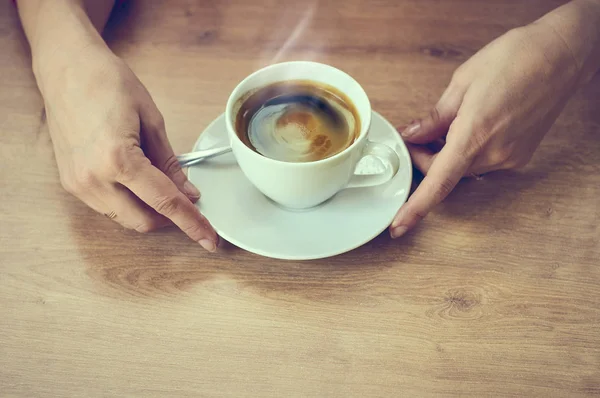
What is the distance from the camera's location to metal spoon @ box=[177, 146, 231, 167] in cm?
82

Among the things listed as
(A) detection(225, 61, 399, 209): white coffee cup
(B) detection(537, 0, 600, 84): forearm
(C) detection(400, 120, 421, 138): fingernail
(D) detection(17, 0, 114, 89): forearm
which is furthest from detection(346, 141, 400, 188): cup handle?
(D) detection(17, 0, 114, 89): forearm

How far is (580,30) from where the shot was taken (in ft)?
2.88

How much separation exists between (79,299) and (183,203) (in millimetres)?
204

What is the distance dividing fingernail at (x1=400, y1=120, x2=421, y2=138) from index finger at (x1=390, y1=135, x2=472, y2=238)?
0.27 ft

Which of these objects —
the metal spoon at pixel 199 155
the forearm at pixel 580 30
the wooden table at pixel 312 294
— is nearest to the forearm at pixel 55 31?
the wooden table at pixel 312 294

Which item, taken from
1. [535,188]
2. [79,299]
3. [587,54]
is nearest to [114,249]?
[79,299]

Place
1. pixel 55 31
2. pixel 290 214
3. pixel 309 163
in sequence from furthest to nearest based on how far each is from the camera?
pixel 55 31
pixel 290 214
pixel 309 163

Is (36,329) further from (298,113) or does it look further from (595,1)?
(595,1)

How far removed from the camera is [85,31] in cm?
88

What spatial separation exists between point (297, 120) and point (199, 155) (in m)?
0.18

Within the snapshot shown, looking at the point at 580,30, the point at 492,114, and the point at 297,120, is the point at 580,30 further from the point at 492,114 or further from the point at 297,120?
the point at 297,120

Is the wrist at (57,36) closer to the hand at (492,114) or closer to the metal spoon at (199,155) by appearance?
the metal spoon at (199,155)

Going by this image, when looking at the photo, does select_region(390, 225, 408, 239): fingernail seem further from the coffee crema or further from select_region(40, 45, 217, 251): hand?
select_region(40, 45, 217, 251): hand

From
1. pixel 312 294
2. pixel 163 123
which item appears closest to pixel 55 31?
pixel 163 123
